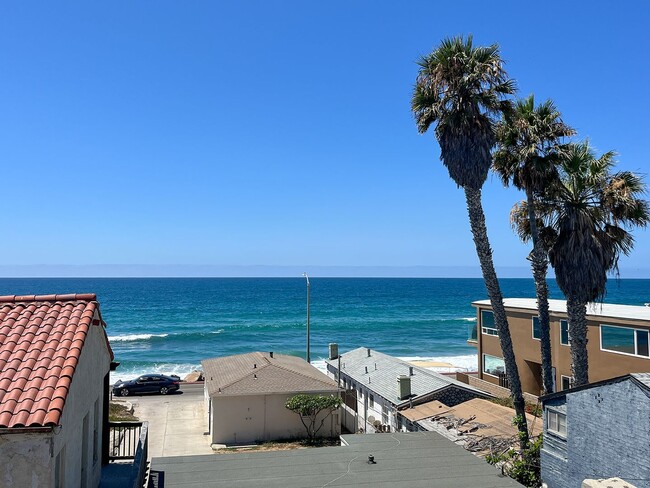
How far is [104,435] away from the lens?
11555mm

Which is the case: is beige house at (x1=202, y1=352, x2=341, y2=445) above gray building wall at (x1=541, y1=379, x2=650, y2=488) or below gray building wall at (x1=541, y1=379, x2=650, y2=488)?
below

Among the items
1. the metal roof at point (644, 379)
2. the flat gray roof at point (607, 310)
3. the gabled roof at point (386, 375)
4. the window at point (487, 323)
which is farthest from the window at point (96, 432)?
the window at point (487, 323)

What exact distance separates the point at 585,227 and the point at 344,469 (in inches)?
458

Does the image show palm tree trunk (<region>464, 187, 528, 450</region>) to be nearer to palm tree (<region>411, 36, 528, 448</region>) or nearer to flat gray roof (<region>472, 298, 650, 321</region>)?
palm tree (<region>411, 36, 528, 448</region>)

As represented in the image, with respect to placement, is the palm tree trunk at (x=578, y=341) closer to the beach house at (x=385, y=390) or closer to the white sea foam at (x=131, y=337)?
the beach house at (x=385, y=390)

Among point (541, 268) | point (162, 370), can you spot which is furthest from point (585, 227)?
point (162, 370)

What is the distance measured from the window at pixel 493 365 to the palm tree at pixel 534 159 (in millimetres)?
14843

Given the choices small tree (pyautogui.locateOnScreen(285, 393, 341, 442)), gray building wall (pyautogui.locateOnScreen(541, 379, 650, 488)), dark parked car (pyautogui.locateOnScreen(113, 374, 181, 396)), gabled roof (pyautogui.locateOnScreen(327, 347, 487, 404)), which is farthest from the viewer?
dark parked car (pyautogui.locateOnScreen(113, 374, 181, 396))

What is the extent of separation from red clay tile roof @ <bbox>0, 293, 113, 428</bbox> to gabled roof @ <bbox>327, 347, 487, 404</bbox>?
57.5 feet

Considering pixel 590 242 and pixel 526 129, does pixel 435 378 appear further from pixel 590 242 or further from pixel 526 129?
pixel 526 129

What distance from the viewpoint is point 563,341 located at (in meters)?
28.6

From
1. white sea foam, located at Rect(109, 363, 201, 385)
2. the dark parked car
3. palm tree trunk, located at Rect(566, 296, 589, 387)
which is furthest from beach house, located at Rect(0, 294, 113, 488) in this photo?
white sea foam, located at Rect(109, 363, 201, 385)

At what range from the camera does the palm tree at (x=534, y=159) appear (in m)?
19.5

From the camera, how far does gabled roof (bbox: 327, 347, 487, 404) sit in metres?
24.6
